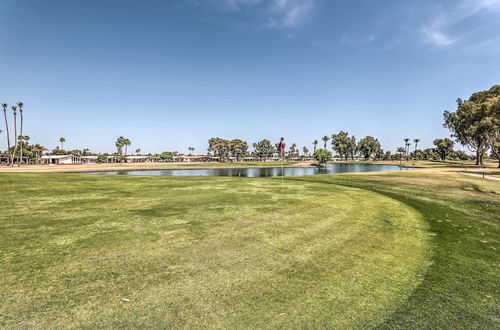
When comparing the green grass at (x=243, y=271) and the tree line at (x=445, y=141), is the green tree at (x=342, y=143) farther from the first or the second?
the green grass at (x=243, y=271)

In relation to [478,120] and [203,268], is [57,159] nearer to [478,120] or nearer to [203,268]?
[203,268]

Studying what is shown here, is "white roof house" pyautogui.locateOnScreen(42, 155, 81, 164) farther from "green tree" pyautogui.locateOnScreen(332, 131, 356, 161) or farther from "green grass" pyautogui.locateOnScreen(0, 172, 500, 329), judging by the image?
"green tree" pyautogui.locateOnScreen(332, 131, 356, 161)

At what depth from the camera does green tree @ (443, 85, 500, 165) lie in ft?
146

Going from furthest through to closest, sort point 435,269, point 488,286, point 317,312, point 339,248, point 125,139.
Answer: point 125,139 → point 339,248 → point 435,269 → point 488,286 → point 317,312

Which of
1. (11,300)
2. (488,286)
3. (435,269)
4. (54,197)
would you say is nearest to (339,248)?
(435,269)

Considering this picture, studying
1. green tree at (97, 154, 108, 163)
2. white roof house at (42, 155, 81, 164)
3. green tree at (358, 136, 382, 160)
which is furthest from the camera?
green tree at (358, 136, 382, 160)

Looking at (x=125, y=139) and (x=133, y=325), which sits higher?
(x=125, y=139)

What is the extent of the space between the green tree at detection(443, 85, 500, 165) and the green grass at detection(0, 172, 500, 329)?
2047 inches

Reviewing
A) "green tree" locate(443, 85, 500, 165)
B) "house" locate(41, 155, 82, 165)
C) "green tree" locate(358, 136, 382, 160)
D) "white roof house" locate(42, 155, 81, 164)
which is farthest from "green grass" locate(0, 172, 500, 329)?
"green tree" locate(358, 136, 382, 160)

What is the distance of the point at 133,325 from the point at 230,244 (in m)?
3.15

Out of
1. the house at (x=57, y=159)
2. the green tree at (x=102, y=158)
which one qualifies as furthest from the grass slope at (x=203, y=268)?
the green tree at (x=102, y=158)

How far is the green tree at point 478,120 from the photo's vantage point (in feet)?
146

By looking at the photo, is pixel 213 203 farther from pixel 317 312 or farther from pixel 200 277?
pixel 317 312

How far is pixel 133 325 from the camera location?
3191mm
